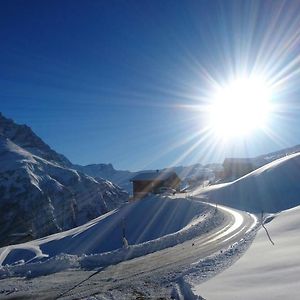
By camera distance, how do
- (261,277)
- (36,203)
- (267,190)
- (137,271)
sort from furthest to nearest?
(36,203) → (267,190) → (137,271) → (261,277)

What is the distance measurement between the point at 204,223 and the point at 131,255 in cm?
1177

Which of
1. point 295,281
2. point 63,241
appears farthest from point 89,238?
point 295,281

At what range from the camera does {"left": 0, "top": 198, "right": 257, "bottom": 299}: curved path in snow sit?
536 inches

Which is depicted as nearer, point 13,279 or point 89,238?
point 13,279

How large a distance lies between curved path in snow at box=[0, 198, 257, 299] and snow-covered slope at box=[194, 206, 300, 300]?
226cm

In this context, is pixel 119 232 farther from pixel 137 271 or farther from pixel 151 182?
pixel 151 182

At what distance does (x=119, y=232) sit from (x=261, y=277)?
104ft

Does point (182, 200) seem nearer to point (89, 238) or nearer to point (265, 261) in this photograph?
point (89, 238)

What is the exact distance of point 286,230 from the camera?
880 inches

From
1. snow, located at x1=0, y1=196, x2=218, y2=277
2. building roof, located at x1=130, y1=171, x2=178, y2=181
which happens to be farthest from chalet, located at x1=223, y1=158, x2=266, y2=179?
snow, located at x1=0, y1=196, x2=218, y2=277

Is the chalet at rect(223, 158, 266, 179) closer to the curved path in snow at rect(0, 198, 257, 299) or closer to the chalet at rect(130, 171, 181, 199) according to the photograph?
the chalet at rect(130, 171, 181, 199)

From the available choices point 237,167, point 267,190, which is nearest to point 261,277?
point 267,190

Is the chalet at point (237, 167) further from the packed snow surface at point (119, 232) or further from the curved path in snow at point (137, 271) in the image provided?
the curved path in snow at point (137, 271)

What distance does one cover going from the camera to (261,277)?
12219mm
